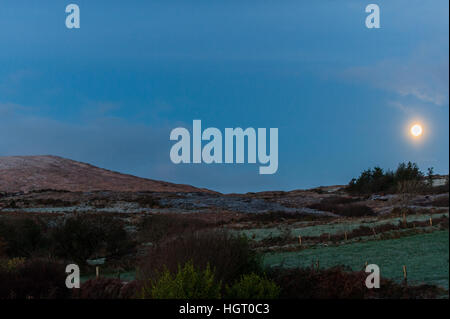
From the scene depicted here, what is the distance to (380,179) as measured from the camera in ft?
185

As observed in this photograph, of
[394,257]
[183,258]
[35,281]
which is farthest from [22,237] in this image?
[394,257]

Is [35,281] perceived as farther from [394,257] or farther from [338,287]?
[394,257]

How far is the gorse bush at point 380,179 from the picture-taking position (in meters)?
49.8

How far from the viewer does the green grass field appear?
13.9 metres

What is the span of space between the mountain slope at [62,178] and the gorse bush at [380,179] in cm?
2742

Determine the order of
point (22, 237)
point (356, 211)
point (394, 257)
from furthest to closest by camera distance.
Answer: point (356, 211)
point (22, 237)
point (394, 257)

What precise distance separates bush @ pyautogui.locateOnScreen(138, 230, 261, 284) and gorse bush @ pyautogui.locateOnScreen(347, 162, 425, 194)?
36511 millimetres

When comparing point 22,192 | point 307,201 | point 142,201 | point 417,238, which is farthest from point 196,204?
point 417,238

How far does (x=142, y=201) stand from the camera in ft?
189

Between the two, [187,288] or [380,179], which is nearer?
[187,288]

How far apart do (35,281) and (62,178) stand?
228 feet

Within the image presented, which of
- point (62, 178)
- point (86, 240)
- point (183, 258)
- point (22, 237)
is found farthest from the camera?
point (62, 178)

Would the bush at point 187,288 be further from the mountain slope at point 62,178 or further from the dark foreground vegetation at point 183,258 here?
the mountain slope at point 62,178
